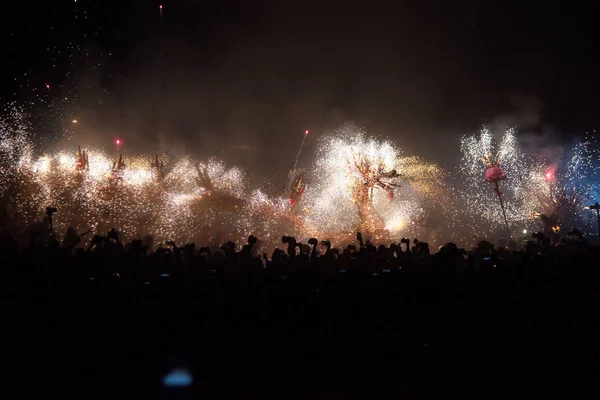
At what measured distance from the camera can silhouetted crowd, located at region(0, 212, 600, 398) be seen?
3.45 metres

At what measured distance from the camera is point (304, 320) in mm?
3730

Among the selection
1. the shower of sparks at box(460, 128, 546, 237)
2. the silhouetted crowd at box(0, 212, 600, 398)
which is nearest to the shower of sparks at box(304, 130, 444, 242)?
the shower of sparks at box(460, 128, 546, 237)

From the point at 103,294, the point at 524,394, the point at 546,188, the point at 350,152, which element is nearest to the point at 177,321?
the point at 103,294

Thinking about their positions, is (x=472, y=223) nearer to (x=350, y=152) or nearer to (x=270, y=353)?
(x=350, y=152)

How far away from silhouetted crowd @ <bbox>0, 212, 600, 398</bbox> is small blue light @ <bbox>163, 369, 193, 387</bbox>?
72 mm

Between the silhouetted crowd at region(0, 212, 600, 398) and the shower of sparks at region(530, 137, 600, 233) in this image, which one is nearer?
the silhouetted crowd at region(0, 212, 600, 398)

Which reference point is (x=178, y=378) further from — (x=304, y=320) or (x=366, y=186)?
(x=366, y=186)

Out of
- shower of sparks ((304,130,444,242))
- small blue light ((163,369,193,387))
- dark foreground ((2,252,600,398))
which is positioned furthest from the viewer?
shower of sparks ((304,130,444,242))

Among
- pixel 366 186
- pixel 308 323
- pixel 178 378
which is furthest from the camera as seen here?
pixel 366 186

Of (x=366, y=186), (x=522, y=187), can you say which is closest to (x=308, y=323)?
(x=366, y=186)

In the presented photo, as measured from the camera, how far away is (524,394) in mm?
2996

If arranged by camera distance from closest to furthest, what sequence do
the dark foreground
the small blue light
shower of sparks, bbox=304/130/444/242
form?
the small blue light, the dark foreground, shower of sparks, bbox=304/130/444/242

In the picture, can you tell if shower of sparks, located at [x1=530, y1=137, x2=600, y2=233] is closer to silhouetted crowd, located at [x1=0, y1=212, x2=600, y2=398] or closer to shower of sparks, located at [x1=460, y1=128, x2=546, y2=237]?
shower of sparks, located at [x1=460, y1=128, x2=546, y2=237]

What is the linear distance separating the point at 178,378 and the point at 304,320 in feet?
3.82
